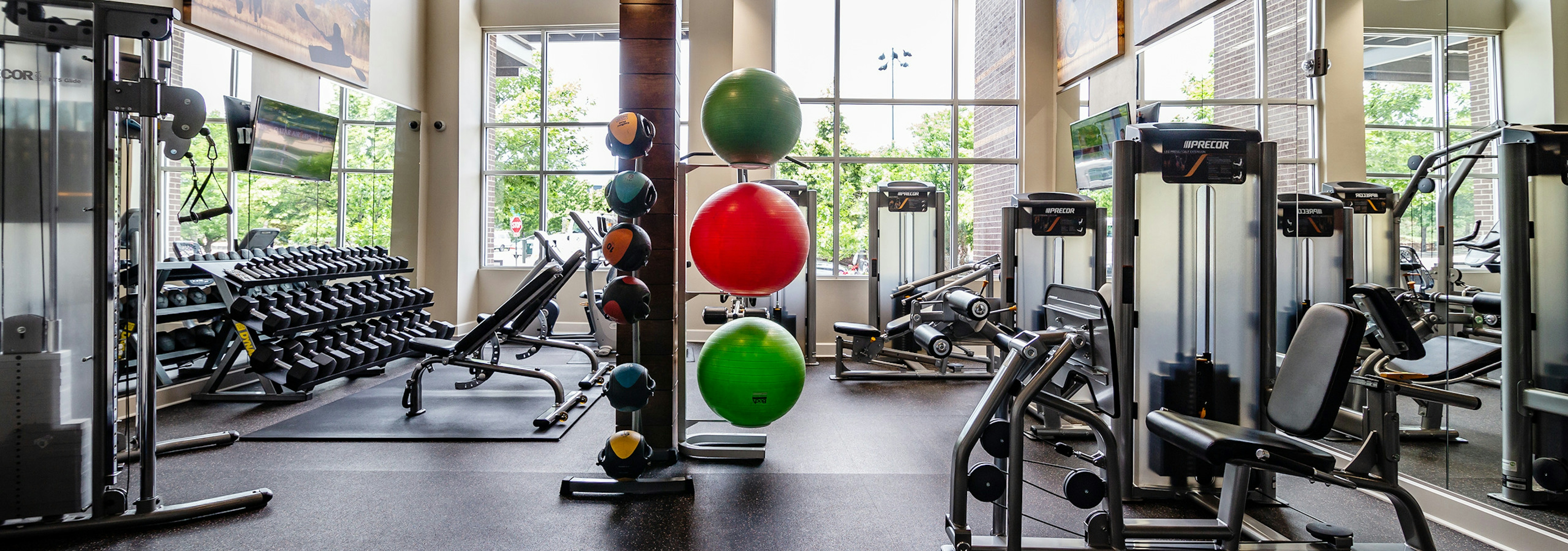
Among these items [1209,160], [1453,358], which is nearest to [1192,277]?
[1209,160]

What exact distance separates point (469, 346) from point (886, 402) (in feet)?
9.31

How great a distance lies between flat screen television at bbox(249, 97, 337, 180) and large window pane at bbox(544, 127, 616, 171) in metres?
2.24

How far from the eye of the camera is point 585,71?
314 inches

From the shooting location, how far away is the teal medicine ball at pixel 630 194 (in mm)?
2561

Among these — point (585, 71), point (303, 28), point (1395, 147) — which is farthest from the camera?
point (585, 71)

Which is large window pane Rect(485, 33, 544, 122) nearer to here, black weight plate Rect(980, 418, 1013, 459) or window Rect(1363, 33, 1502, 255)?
black weight plate Rect(980, 418, 1013, 459)

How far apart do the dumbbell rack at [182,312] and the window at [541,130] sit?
3.50m

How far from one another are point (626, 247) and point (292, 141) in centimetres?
489

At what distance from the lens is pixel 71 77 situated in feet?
8.05

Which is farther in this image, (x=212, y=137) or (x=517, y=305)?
(x=212, y=137)

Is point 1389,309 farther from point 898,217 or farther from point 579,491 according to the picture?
point 898,217

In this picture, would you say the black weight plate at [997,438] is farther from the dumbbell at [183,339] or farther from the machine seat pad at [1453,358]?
the dumbbell at [183,339]

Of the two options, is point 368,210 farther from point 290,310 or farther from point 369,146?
point 290,310

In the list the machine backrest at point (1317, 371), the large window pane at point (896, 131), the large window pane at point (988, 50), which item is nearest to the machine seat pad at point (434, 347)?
the machine backrest at point (1317, 371)
